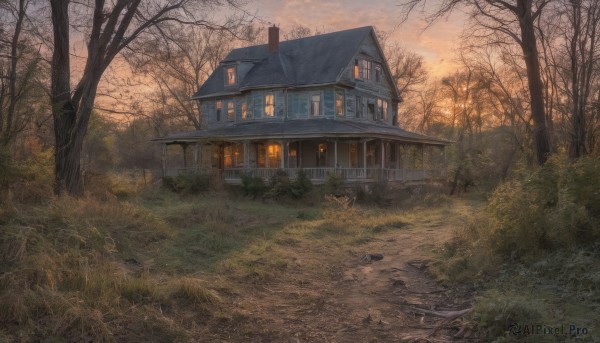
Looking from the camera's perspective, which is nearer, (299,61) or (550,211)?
(550,211)

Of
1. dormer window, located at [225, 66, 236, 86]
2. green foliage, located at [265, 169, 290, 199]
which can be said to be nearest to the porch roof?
dormer window, located at [225, 66, 236, 86]

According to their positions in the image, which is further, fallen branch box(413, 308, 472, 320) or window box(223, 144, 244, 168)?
window box(223, 144, 244, 168)

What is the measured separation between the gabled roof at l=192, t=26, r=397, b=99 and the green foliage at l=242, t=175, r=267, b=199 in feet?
25.4

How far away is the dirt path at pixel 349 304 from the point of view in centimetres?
615

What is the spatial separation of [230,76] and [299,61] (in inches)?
204

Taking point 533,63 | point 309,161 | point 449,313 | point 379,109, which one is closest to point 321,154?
point 309,161

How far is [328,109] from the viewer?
29.5m

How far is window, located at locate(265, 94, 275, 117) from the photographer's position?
101 feet

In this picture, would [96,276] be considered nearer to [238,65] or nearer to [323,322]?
[323,322]

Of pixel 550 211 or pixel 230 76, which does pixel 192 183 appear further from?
pixel 550 211

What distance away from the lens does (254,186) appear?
82.2ft

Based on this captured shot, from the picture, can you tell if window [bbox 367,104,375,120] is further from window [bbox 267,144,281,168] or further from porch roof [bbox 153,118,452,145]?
window [bbox 267,144,281,168]

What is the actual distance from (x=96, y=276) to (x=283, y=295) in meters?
3.02

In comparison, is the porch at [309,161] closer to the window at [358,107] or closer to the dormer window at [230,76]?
the window at [358,107]
